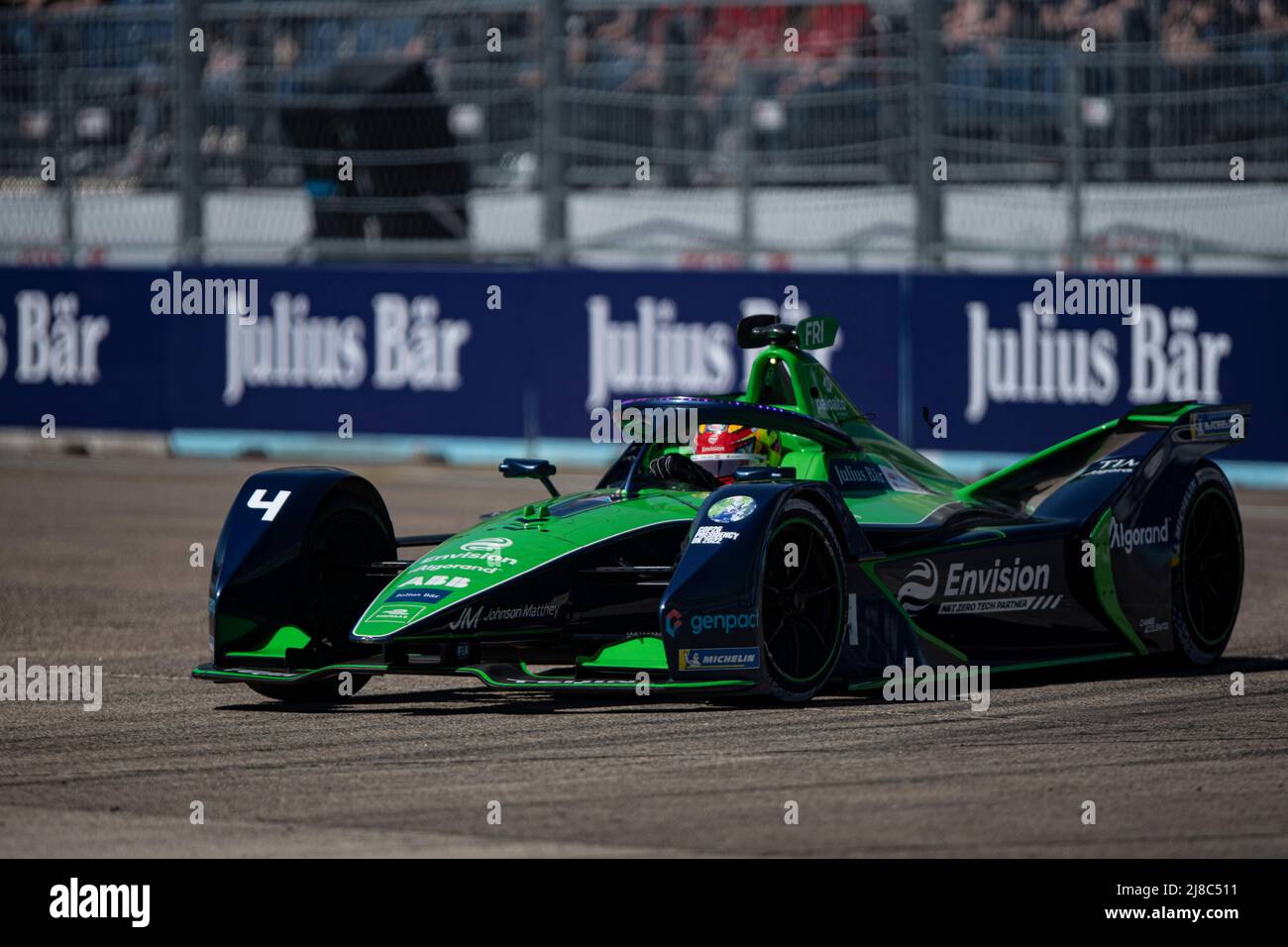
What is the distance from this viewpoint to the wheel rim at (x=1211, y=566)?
9.80 meters

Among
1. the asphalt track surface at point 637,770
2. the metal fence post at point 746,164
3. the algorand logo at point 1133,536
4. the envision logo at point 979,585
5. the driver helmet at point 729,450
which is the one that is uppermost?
the metal fence post at point 746,164

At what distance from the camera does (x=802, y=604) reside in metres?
8.27

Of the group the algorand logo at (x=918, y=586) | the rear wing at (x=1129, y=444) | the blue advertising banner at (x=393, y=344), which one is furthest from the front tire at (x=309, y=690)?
the blue advertising banner at (x=393, y=344)

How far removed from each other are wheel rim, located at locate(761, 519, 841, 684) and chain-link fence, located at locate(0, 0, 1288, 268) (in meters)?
9.59

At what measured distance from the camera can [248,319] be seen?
65.1ft

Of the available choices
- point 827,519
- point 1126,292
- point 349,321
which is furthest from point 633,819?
point 349,321

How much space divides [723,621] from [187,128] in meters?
13.9

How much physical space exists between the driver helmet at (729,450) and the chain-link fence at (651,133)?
877cm

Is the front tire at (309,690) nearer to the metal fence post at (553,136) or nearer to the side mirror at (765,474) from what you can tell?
the side mirror at (765,474)

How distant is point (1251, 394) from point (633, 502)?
8934mm

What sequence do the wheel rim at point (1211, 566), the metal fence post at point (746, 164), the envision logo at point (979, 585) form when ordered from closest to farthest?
the envision logo at point (979, 585) → the wheel rim at point (1211, 566) → the metal fence post at point (746, 164)

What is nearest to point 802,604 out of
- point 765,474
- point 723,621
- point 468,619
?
point 723,621

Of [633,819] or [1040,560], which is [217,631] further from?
[1040,560]

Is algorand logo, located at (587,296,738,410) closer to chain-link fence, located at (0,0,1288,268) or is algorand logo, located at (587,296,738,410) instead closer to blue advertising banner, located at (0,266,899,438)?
blue advertising banner, located at (0,266,899,438)
